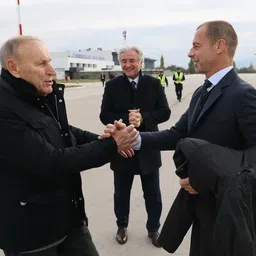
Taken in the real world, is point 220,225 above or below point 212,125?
below

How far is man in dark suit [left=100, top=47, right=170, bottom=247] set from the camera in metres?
3.18

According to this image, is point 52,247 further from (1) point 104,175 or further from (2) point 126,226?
(1) point 104,175

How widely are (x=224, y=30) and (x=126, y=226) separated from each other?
90.0 inches

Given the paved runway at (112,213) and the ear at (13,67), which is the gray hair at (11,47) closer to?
the ear at (13,67)

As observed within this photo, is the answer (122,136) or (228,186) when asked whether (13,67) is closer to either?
(122,136)

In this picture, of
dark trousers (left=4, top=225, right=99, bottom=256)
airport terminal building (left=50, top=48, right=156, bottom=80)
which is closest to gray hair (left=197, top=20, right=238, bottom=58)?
dark trousers (left=4, top=225, right=99, bottom=256)

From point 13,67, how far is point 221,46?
1246 mm

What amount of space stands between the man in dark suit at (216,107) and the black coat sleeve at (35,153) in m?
0.62

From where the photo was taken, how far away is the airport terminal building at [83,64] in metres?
73.9

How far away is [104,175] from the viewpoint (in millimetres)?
5215

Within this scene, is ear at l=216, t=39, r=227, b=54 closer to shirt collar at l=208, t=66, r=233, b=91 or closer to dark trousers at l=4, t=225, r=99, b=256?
shirt collar at l=208, t=66, r=233, b=91

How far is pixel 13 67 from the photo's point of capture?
1826 millimetres

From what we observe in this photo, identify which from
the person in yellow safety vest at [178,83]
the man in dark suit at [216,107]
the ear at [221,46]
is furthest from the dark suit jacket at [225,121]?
the person in yellow safety vest at [178,83]

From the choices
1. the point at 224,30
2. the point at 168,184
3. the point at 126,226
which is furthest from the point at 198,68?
the point at 168,184
